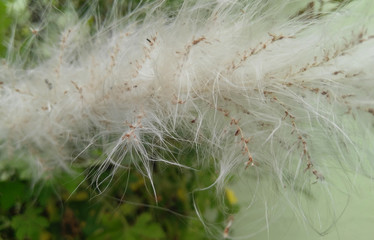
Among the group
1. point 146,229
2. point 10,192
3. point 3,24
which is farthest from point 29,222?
point 3,24

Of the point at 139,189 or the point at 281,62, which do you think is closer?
the point at 281,62

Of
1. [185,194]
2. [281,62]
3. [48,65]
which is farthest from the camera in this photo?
[185,194]

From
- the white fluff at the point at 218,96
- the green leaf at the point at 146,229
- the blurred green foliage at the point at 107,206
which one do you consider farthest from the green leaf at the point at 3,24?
the green leaf at the point at 146,229

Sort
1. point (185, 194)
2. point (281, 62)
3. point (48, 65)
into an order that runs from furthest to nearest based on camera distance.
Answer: point (185, 194), point (48, 65), point (281, 62)

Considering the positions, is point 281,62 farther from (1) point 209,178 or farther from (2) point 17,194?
(2) point 17,194

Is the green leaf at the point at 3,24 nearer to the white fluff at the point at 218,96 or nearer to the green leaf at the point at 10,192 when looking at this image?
the white fluff at the point at 218,96

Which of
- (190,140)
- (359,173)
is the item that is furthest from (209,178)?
(359,173)

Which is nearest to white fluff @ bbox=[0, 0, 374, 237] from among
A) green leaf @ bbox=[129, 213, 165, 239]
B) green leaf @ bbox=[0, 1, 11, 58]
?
green leaf @ bbox=[0, 1, 11, 58]

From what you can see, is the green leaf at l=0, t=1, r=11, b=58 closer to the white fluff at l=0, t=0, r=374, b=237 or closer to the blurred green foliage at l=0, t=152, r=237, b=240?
the white fluff at l=0, t=0, r=374, b=237
